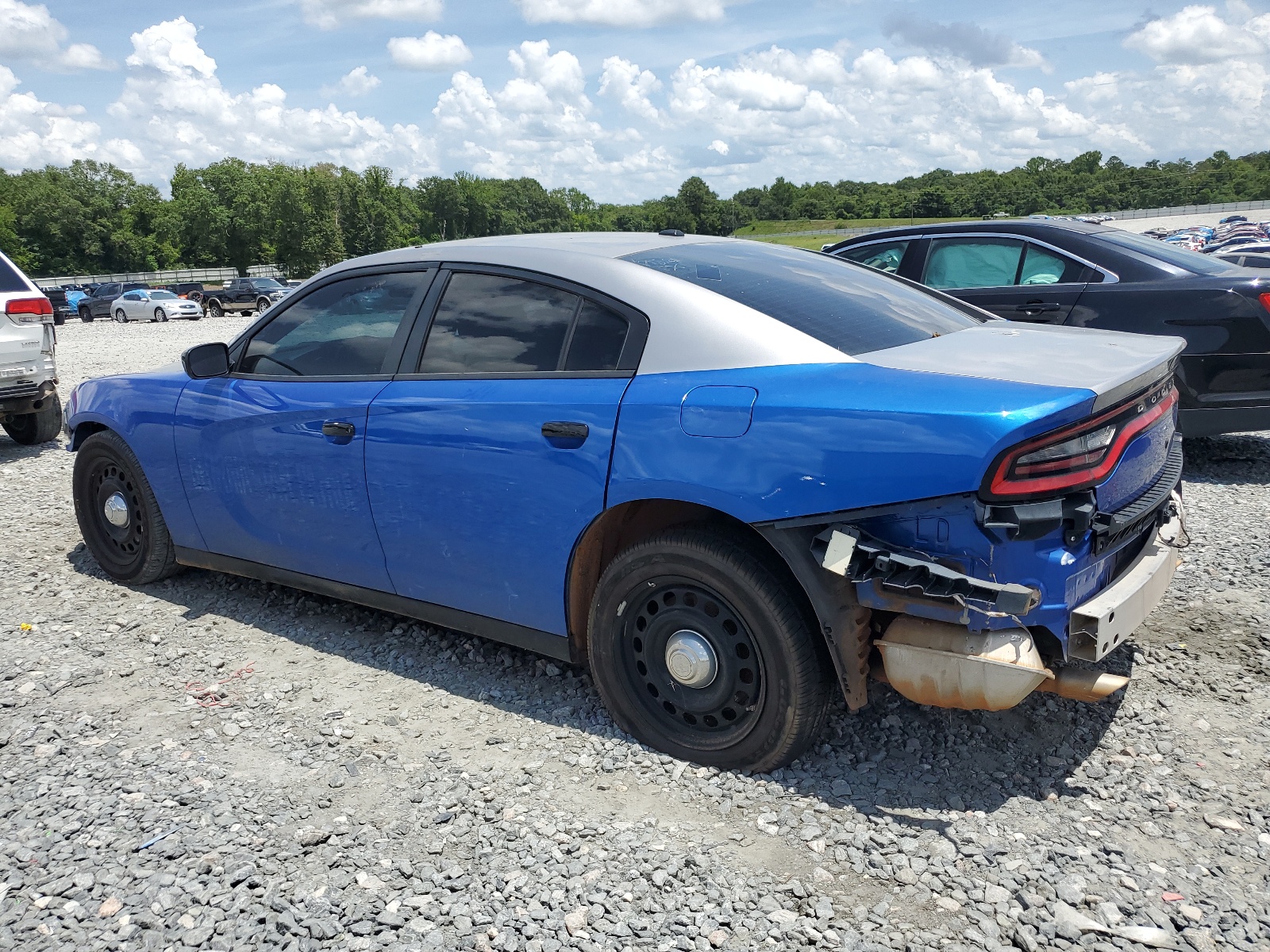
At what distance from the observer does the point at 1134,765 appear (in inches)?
119

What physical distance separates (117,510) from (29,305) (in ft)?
14.9


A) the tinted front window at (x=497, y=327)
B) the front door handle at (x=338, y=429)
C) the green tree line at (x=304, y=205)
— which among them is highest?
the green tree line at (x=304, y=205)

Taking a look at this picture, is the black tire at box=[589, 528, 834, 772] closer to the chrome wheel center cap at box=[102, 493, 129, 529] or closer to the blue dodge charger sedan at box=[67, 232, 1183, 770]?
the blue dodge charger sedan at box=[67, 232, 1183, 770]

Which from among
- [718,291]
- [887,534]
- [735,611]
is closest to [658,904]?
[735,611]

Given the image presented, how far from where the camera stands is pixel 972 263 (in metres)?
7.27

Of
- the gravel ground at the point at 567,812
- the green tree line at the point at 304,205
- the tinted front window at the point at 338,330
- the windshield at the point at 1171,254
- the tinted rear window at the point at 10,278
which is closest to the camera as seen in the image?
the gravel ground at the point at 567,812

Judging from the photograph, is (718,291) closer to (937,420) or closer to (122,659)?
(937,420)

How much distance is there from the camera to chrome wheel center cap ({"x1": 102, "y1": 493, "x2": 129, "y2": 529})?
4.92 meters

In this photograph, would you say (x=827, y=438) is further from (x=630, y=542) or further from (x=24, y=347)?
(x=24, y=347)

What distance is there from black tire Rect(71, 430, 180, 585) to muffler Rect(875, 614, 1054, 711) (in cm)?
366

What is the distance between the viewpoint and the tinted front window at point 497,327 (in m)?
3.40

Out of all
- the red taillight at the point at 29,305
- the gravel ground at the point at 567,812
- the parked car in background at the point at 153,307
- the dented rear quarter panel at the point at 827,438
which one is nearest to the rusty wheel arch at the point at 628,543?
the dented rear quarter panel at the point at 827,438

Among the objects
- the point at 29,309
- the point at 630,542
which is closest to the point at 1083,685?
the point at 630,542

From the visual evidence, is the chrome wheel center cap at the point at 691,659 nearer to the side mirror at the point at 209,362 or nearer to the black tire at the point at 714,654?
the black tire at the point at 714,654
